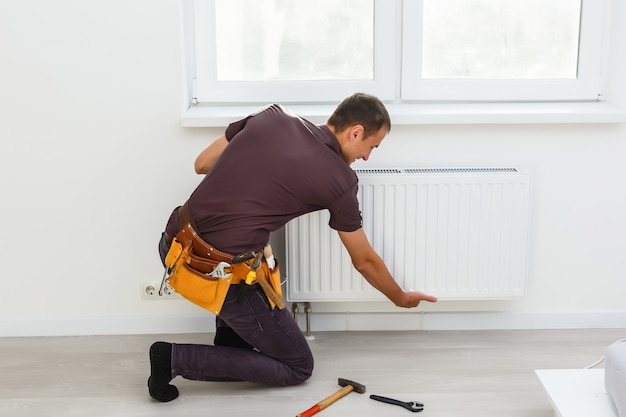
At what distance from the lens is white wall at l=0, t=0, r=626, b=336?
2873mm

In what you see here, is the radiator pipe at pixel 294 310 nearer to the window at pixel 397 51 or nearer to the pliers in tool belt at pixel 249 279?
the pliers in tool belt at pixel 249 279

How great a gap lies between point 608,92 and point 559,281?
77cm

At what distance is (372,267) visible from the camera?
266 cm

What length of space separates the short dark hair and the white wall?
1.71ft

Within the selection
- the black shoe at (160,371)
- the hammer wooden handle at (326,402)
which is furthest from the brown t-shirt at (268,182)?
the hammer wooden handle at (326,402)

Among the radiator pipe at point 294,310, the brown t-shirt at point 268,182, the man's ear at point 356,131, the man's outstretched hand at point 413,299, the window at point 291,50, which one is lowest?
the radiator pipe at point 294,310

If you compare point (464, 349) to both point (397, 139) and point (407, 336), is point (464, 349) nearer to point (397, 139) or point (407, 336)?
point (407, 336)

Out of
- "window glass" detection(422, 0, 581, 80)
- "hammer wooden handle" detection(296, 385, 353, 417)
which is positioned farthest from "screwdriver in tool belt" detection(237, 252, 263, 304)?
"window glass" detection(422, 0, 581, 80)

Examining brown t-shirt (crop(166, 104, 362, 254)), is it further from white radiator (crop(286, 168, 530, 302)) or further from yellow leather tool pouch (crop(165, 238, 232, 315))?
white radiator (crop(286, 168, 530, 302))

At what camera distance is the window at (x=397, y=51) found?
9.83 ft

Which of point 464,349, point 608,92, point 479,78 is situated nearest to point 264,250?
point 464,349

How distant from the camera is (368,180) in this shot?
2.87 metres

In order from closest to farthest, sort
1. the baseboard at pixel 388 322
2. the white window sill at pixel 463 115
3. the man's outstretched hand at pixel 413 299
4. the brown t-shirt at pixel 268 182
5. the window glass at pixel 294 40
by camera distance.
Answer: the brown t-shirt at pixel 268 182
the man's outstretched hand at pixel 413 299
the white window sill at pixel 463 115
the window glass at pixel 294 40
the baseboard at pixel 388 322

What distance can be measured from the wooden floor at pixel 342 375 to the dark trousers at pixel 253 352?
0.07 metres
